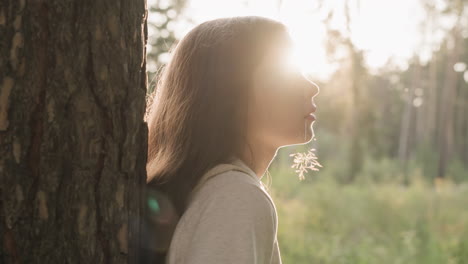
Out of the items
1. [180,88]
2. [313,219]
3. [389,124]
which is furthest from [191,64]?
Result: [389,124]

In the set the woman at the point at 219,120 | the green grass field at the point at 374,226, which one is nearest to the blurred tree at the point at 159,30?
the green grass field at the point at 374,226

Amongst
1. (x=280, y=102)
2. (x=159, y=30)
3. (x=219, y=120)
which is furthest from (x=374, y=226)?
(x=219, y=120)

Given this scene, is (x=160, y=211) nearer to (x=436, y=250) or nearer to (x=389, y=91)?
(x=436, y=250)

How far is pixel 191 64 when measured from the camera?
153cm

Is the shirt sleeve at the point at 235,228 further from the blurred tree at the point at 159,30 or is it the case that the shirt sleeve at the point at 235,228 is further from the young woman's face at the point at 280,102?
the blurred tree at the point at 159,30

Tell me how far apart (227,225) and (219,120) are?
35 cm

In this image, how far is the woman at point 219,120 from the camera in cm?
132

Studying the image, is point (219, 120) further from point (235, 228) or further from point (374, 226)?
point (374, 226)

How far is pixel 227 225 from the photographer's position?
3.94ft

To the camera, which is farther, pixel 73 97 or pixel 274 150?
pixel 274 150

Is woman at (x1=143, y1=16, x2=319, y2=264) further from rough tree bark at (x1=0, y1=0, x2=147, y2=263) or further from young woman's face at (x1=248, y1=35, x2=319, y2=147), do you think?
rough tree bark at (x1=0, y1=0, x2=147, y2=263)

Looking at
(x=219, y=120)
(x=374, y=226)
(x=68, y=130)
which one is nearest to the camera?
(x=68, y=130)

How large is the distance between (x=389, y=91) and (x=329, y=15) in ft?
188

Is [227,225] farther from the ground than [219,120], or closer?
closer
